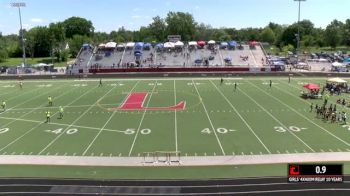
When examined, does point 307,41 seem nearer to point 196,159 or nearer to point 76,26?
point 76,26

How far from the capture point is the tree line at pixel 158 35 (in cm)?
11806

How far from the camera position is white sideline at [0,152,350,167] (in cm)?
2358

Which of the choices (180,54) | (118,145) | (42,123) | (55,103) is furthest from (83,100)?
(180,54)

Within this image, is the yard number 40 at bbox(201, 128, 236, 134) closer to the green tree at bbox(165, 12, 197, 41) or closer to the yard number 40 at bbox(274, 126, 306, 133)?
the yard number 40 at bbox(274, 126, 306, 133)

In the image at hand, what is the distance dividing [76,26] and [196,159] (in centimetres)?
12753

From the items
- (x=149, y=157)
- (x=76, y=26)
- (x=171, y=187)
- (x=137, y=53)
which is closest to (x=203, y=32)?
(x=76, y=26)

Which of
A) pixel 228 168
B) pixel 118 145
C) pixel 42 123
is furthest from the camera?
pixel 42 123

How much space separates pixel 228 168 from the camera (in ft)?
74.1

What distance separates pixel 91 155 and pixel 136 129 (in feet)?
20.9

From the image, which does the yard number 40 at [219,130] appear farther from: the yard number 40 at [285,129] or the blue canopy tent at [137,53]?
the blue canopy tent at [137,53]

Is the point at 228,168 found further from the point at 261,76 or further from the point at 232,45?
the point at 232,45

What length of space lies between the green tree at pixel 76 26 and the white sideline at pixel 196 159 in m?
123
